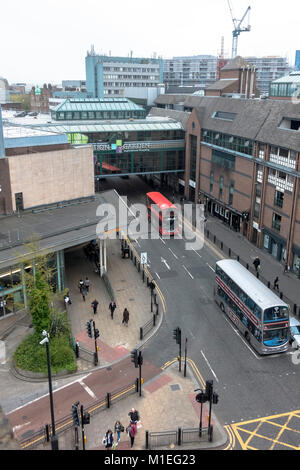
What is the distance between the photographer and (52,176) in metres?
42.8

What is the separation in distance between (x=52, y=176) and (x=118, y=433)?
28.7 meters

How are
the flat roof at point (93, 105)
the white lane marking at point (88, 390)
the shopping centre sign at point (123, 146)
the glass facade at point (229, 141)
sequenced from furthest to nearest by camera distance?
the flat roof at point (93, 105), the shopping centre sign at point (123, 146), the glass facade at point (229, 141), the white lane marking at point (88, 390)

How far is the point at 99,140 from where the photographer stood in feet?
208

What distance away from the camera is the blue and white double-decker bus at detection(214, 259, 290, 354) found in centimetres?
2611

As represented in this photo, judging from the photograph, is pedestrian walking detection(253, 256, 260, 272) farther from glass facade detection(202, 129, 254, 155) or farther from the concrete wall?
the concrete wall

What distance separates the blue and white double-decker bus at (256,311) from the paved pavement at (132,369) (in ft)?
15.5

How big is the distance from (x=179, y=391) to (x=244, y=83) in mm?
60588

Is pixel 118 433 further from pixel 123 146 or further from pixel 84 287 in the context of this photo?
pixel 123 146

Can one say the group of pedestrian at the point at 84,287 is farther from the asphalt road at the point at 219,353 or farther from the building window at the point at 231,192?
the building window at the point at 231,192

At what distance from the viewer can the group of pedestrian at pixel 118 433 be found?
770 inches

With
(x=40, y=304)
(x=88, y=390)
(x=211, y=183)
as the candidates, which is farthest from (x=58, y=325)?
(x=211, y=183)

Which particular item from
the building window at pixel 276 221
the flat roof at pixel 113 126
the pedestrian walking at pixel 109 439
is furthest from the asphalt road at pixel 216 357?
the flat roof at pixel 113 126

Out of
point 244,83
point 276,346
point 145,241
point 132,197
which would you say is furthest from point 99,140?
point 276,346
